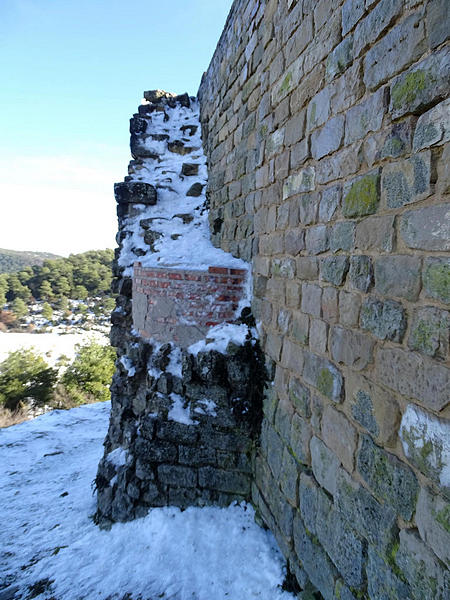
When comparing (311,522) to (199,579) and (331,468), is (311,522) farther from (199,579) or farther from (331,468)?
(199,579)

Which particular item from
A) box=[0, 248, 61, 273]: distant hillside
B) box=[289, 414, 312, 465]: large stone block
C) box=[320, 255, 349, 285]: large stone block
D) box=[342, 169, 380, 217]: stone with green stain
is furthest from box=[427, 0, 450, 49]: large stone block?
box=[0, 248, 61, 273]: distant hillside

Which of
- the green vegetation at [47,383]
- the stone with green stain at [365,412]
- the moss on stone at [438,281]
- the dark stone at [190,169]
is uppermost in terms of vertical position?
the dark stone at [190,169]

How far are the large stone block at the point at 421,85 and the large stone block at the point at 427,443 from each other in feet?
3.64

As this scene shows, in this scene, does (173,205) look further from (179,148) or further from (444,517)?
(444,517)

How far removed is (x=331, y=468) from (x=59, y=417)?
7.64 m

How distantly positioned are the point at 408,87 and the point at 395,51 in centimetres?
Result: 21

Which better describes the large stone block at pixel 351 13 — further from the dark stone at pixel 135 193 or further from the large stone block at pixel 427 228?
the dark stone at pixel 135 193

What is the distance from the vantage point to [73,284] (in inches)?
1431

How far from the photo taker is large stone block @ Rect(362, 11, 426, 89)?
4.20 ft

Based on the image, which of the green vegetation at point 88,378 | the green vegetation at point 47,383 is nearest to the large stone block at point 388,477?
the green vegetation at point 47,383

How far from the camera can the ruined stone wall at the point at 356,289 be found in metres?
1.23

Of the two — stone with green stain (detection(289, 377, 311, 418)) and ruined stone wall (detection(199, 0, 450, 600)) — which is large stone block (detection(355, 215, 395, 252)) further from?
stone with green stain (detection(289, 377, 311, 418))

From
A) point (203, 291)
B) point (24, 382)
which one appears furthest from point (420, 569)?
point (24, 382)

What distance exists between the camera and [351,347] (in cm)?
170
